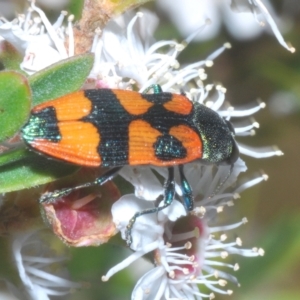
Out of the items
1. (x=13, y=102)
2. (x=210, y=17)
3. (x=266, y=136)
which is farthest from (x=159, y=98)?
(x=266, y=136)

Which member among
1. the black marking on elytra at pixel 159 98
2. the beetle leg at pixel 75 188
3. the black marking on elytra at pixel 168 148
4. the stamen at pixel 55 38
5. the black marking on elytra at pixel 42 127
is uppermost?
the stamen at pixel 55 38

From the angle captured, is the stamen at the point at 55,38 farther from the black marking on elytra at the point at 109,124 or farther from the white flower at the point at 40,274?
the white flower at the point at 40,274

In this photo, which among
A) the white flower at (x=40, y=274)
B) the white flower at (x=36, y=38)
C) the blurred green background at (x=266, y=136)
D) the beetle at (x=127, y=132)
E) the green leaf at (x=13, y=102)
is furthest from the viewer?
the blurred green background at (x=266, y=136)

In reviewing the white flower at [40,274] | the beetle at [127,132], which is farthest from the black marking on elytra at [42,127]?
the white flower at [40,274]

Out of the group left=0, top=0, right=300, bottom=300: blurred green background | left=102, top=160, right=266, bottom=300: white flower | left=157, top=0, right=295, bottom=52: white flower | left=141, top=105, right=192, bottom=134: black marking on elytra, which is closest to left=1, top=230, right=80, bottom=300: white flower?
left=102, top=160, right=266, bottom=300: white flower

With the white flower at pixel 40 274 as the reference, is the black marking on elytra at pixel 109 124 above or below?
above

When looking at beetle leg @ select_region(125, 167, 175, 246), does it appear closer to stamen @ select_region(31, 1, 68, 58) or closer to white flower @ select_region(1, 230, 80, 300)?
white flower @ select_region(1, 230, 80, 300)

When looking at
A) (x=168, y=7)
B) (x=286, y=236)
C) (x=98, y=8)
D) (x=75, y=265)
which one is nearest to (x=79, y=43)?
(x=98, y=8)
